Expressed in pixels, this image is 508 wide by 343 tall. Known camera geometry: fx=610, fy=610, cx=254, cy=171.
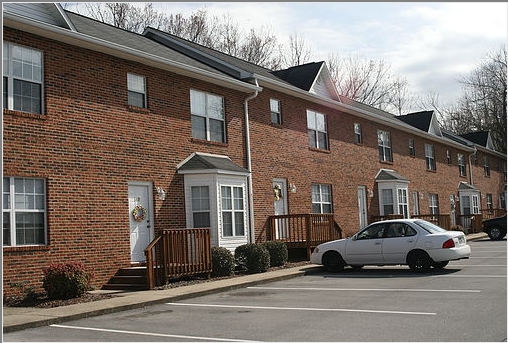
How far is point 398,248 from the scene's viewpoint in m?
16.4

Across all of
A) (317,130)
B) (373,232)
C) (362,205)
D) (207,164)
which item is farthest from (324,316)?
(362,205)

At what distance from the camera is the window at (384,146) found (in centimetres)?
2972

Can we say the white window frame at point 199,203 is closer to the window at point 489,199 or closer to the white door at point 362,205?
the white door at point 362,205

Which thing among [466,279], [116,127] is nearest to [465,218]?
[466,279]

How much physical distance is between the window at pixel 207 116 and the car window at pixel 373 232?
531 centimetres

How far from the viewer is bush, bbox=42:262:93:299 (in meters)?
12.3

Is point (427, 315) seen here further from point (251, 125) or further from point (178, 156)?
point (251, 125)

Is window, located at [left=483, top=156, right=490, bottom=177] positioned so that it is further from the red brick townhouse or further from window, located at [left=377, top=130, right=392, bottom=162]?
the red brick townhouse

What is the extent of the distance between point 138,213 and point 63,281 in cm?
390

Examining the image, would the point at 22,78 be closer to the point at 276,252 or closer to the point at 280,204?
the point at 276,252

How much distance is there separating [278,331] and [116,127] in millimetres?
8536

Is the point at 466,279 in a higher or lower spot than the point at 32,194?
lower

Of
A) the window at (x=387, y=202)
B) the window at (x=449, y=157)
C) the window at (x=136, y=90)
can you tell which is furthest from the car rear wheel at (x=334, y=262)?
the window at (x=449, y=157)

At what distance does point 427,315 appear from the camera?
31.6 feet
